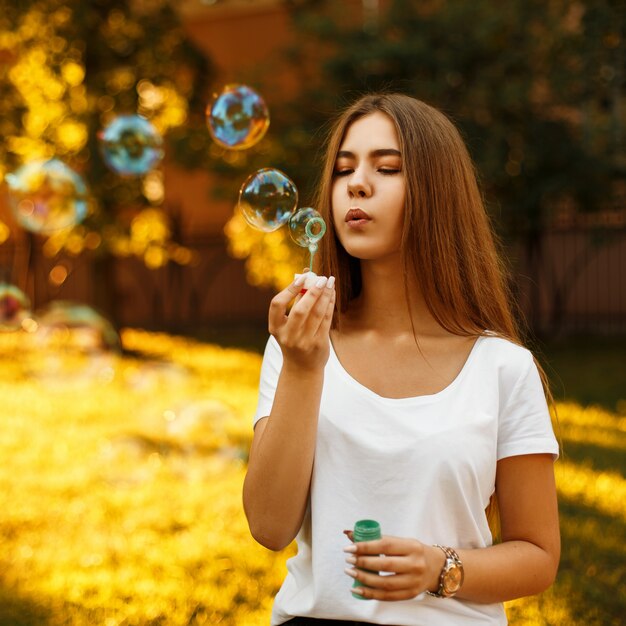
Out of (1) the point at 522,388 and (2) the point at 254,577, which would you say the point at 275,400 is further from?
(2) the point at 254,577

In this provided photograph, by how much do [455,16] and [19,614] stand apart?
30.2 ft

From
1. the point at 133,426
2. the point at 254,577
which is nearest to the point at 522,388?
the point at 254,577

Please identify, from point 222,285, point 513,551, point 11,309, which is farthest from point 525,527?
point 222,285

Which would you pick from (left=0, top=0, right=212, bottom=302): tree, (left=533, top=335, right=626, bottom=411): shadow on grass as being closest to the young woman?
(left=533, top=335, right=626, bottom=411): shadow on grass

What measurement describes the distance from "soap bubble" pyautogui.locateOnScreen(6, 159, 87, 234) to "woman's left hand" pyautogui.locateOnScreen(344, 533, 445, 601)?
4.91m

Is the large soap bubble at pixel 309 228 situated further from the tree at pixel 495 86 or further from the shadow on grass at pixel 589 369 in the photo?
the tree at pixel 495 86

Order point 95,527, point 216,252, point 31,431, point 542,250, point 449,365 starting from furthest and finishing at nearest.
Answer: point 216,252, point 542,250, point 31,431, point 95,527, point 449,365

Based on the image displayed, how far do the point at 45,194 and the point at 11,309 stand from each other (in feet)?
2.73

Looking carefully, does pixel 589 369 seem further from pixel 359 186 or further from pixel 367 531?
pixel 367 531

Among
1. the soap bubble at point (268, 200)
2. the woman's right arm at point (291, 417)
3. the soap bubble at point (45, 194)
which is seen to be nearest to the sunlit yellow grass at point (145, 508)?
the soap bubble at point (45, 194)

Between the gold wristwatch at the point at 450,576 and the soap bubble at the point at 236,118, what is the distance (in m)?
2.70

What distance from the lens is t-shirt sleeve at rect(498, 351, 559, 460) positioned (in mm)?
1926

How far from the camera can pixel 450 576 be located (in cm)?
176

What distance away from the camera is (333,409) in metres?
1.92
